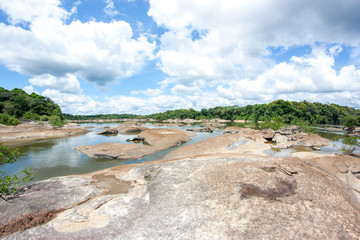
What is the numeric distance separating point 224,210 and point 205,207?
82cm

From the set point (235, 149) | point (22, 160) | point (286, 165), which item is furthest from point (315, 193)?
point (22, 160)

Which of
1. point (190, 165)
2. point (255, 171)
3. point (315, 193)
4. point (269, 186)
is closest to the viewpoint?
point (315, 193)

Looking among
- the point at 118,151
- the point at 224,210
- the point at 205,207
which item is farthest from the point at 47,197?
the point at 118,151

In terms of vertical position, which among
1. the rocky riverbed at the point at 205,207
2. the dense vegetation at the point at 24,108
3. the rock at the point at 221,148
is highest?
the dense vegetation at the point at 24,108

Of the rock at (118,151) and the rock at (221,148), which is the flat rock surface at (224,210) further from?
the rock at (118,151)

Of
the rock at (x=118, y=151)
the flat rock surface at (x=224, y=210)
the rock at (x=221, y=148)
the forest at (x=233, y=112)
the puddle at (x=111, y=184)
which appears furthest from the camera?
the forest at (x=233, y=112)

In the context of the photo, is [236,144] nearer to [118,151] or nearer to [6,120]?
[118,151]

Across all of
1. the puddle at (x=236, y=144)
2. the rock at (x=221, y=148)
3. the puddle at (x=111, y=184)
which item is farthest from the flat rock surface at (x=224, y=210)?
the puddle at (x=236, y=144)

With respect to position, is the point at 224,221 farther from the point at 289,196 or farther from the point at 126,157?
the point at 126,157

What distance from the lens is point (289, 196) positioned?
7.87 meters

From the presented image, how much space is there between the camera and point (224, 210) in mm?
7219

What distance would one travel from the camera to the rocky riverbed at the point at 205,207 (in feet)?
20.4

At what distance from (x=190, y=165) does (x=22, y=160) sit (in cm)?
2333

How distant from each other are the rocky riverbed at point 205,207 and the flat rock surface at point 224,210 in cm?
3
